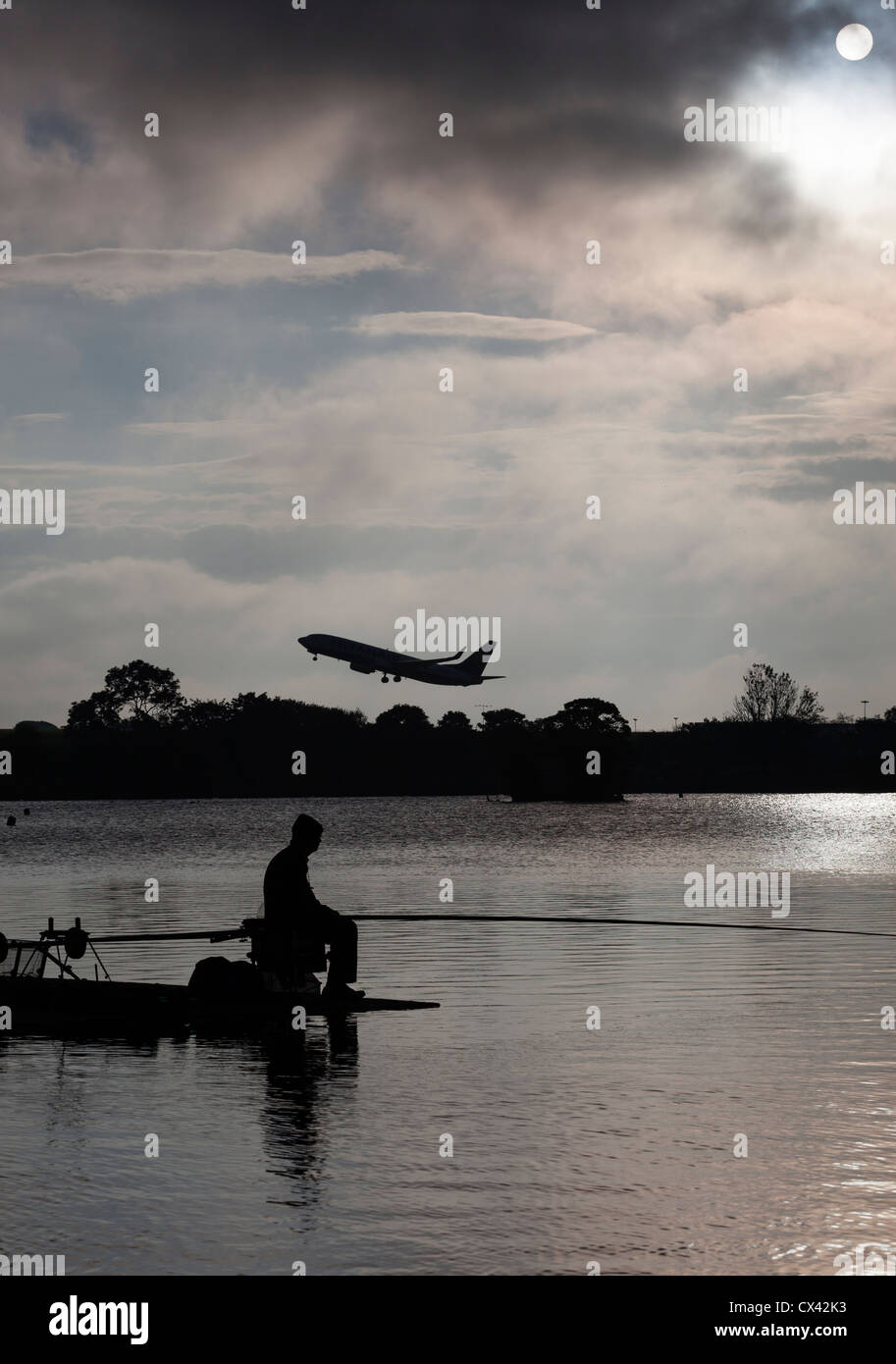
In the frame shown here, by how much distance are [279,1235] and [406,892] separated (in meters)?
40.6

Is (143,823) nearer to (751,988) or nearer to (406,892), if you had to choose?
(406,892)

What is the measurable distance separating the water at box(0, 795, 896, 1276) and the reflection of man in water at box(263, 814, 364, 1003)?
2.70 ft

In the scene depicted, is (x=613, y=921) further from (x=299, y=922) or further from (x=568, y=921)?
(x=299, y=922)

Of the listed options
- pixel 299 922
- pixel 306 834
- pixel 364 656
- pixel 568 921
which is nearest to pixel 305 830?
pixel 306 834

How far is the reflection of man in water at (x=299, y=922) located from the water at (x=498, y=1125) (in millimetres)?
823

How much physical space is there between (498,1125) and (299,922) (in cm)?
648

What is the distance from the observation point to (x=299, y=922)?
19797 mm

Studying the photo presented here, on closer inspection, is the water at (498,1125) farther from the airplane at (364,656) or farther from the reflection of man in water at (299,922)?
the airplane at (364,656)

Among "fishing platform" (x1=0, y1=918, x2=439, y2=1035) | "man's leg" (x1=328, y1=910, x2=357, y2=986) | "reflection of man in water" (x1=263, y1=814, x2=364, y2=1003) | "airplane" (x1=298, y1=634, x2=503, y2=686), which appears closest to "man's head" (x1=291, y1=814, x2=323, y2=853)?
"reflection of man in water" (x1=263, y1=814, x2=364, y2=1003)

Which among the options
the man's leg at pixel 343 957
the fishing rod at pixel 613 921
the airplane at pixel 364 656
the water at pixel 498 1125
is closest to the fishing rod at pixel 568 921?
the fishing rod at pixel 613 921

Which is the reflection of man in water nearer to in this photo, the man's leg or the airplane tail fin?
the man's leg

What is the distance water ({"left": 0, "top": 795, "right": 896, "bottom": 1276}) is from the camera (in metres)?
10.3

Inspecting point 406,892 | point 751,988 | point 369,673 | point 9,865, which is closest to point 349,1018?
point 751,988

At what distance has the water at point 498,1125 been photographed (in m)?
10.3
